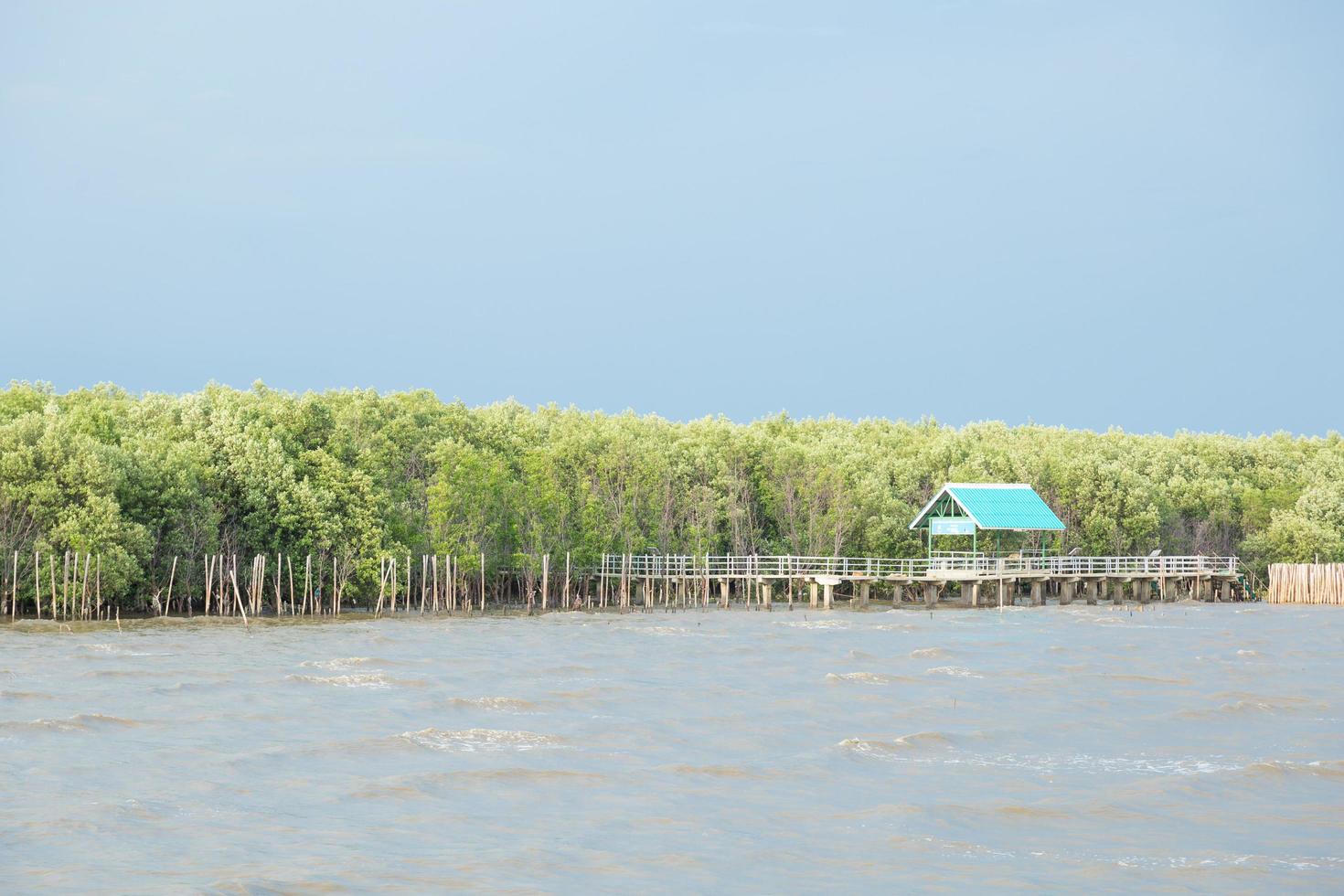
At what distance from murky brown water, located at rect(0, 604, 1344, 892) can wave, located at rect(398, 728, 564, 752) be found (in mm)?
84

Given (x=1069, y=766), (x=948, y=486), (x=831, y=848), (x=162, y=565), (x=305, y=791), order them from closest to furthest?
(x=831, y=848) < (x=305, y=791) < (x=1069, y=766) < (x=162, y=565) < (x=948, y=486)

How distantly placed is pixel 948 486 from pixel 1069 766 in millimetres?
43607

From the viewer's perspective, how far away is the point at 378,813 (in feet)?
56.4

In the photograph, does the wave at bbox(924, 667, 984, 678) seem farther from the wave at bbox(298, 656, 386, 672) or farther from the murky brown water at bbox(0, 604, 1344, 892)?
the wave at bbox(298, 656, 386, 672)

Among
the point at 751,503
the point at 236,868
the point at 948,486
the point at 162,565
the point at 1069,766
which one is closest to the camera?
the point at 236,868

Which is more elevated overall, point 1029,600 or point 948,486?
point 948,486

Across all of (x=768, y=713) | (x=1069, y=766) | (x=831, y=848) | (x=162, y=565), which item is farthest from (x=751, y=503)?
(x=831, y=848)

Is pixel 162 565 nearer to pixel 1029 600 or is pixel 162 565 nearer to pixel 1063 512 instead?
pixel 1029 600

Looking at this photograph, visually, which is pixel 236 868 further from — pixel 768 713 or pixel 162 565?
pixel 162 565

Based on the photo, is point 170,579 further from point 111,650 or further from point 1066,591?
point 1066,591

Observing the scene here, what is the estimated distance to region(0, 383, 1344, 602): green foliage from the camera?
167 feet

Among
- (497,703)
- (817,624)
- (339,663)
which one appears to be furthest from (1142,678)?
(817,624)

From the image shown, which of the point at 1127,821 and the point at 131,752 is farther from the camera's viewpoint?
the point at 131,752

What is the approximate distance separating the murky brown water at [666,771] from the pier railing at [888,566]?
80.3 ft
